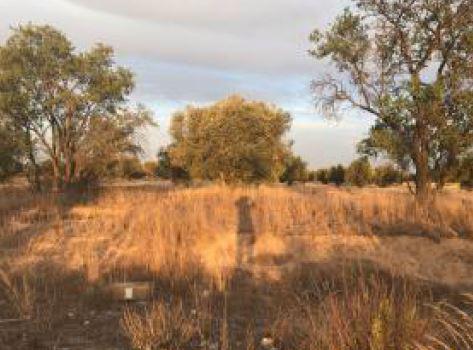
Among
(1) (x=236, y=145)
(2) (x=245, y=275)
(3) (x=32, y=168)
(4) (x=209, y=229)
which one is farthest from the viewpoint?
(1) (x=236, y=145)

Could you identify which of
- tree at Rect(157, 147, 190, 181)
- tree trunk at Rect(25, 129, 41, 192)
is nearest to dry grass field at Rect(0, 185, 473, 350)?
tree trunk at Rect(25, 129, 41, 192)

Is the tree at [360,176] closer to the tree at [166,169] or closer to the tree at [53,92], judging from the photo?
the tree at [166,169]

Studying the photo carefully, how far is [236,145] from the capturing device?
38.8m

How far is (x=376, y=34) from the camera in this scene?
21.3 metres

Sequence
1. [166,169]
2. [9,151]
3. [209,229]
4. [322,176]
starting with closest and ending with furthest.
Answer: [209,229]
[9,151]
[166,169]
[322,176]

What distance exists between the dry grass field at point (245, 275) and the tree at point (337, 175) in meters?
44.3

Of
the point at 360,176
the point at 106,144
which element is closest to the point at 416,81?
the point at 106,144

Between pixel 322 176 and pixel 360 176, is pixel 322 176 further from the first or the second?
pixel 360 176

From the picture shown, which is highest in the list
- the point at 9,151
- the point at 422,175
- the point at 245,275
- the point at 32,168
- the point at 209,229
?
the point at 9,151

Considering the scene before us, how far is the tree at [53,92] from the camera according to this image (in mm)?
33344

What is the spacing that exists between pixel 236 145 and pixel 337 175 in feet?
97.7

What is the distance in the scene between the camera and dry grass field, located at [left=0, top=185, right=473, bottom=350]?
7.15 metres

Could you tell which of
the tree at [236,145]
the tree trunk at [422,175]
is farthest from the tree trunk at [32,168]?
the tree trunk at [422,175]

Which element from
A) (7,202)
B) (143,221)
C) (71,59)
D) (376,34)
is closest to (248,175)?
(71,59)
